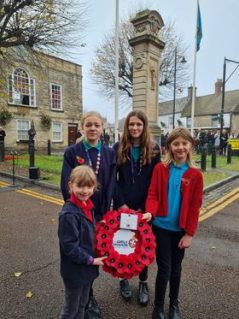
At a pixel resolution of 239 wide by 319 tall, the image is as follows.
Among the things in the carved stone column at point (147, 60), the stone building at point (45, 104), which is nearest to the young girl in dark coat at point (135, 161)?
the carved stone column at point (147, 60)

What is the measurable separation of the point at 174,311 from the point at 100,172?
1506 millimetres

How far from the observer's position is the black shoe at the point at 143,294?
2.83m

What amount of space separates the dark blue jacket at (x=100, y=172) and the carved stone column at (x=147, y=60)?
9.52 m

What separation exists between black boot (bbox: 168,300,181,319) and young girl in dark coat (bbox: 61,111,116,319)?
2.27 feet

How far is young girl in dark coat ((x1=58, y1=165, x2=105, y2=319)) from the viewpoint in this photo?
2.00 metres

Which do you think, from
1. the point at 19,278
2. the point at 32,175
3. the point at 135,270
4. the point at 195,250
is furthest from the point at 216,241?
the point at 32,175

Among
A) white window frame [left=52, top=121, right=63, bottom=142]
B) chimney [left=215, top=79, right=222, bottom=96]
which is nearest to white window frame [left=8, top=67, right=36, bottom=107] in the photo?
white window frame [left=52, top=121, right=63, bottom=142]

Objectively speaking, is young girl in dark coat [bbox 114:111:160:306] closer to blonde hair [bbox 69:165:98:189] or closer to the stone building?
blonde hair [bbox 69:165:98:189]

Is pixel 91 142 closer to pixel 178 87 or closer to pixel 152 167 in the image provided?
pixel 152 167

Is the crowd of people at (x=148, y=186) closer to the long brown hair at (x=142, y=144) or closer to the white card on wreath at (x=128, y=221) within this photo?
the long brown hair at (x=142, y=144)

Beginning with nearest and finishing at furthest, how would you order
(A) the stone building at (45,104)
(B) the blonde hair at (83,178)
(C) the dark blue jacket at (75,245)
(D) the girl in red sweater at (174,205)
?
(C) the dark blue jacket at (75,245) < (B) the blonde hair at (83,178) < (D) the girl in red sweater at (174,205) < (A) the stone building at (45,104)

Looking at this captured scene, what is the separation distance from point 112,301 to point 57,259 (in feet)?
3.94

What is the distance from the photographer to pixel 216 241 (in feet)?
15.0

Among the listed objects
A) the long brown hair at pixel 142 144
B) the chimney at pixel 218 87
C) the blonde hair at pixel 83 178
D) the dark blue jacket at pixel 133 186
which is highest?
the chimney at pixel 218 87
